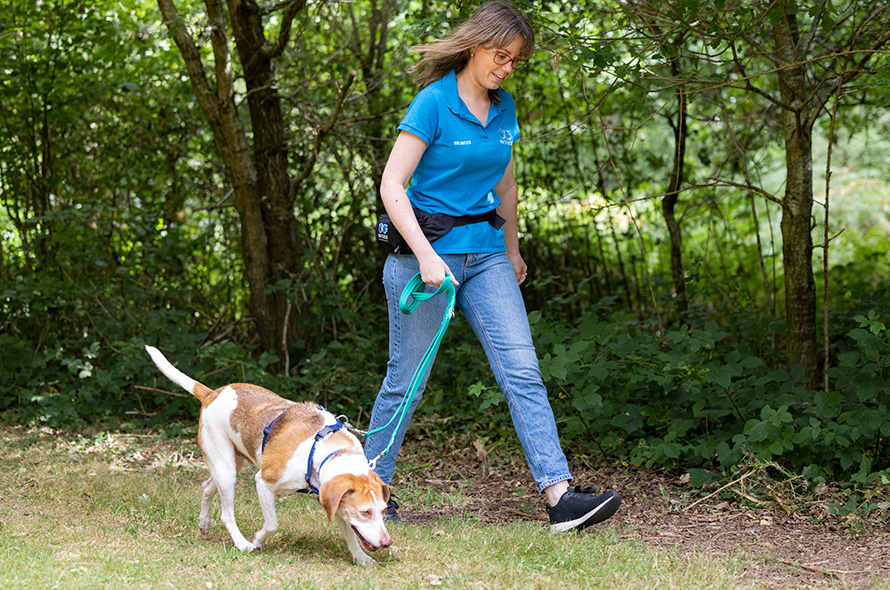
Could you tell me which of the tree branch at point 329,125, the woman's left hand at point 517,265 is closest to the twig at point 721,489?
the woman's left hand at point 517,265

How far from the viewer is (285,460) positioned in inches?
126

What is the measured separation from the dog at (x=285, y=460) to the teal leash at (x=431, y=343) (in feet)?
1.15

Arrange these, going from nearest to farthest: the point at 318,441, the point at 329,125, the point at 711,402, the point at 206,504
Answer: the point at 318,441, the point at 206,504, the point at 711,402, the point at 329,125

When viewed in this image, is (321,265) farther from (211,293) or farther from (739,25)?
(739,25)

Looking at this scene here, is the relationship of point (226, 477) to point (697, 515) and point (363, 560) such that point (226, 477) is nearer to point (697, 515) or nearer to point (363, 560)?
point (363, 560)

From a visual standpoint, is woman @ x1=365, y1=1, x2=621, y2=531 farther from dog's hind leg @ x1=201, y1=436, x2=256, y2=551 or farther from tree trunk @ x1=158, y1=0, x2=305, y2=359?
tree trunk @ x1=158, y1=0, x2=305, y2=359

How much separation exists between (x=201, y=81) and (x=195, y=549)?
4.27 meters

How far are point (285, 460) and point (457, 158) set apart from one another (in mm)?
1453

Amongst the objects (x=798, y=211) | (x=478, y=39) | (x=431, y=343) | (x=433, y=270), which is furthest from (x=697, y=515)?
(x=478, y=39)

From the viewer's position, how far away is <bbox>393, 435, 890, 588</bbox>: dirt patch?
3.44 meters

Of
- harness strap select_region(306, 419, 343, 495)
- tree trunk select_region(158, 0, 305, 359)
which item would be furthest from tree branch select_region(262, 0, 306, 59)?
harness strap select_region(306, 419, 343, 495)

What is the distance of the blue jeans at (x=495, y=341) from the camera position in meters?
3.65

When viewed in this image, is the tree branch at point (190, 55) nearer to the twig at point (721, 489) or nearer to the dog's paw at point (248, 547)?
the dog's paw at point (248, 547)

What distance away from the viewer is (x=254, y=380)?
6492 mm
